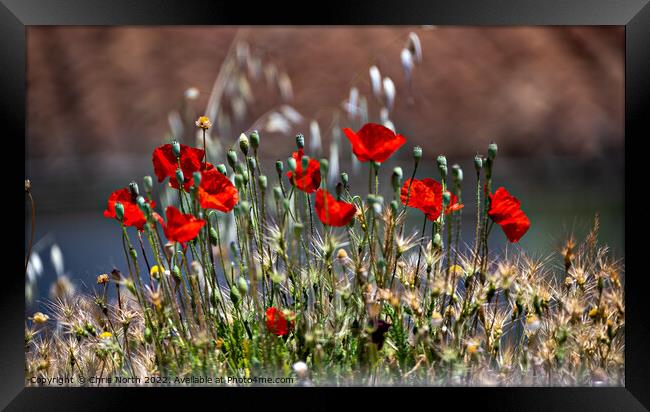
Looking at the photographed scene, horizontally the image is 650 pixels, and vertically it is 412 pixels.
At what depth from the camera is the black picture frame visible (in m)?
1.45

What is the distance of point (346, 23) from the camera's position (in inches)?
57.6

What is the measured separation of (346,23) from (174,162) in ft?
1.38

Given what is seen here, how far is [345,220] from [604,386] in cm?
60

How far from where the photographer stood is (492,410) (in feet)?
4.74

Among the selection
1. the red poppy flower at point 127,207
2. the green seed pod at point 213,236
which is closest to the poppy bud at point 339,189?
the green seed pod at point 213,236

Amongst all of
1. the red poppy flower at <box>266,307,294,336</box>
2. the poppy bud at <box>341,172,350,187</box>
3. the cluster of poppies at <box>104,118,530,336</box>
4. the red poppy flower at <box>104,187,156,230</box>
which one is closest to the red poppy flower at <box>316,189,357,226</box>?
the cluster of poppies at <box>104,118,530,336</box>

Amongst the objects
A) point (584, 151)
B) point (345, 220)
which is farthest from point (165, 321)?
point (584, 151)

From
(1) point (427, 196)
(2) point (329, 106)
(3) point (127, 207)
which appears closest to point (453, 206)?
(1) point (427, 196)

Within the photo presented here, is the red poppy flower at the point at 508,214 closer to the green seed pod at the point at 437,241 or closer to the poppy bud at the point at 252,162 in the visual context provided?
the green seed pod at the point at 437,241

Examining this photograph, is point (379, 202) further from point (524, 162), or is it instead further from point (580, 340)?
point (524, 162)

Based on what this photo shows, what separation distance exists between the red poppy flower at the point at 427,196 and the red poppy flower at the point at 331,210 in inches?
6.8

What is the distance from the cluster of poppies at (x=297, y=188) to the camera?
137 cm

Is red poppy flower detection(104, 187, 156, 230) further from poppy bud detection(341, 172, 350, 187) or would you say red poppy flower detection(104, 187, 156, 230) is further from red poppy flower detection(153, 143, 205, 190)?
poppy bud detection(341, 172, 350, 187)

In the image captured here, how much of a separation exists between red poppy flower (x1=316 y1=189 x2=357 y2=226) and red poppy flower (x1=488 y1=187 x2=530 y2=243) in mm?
275
